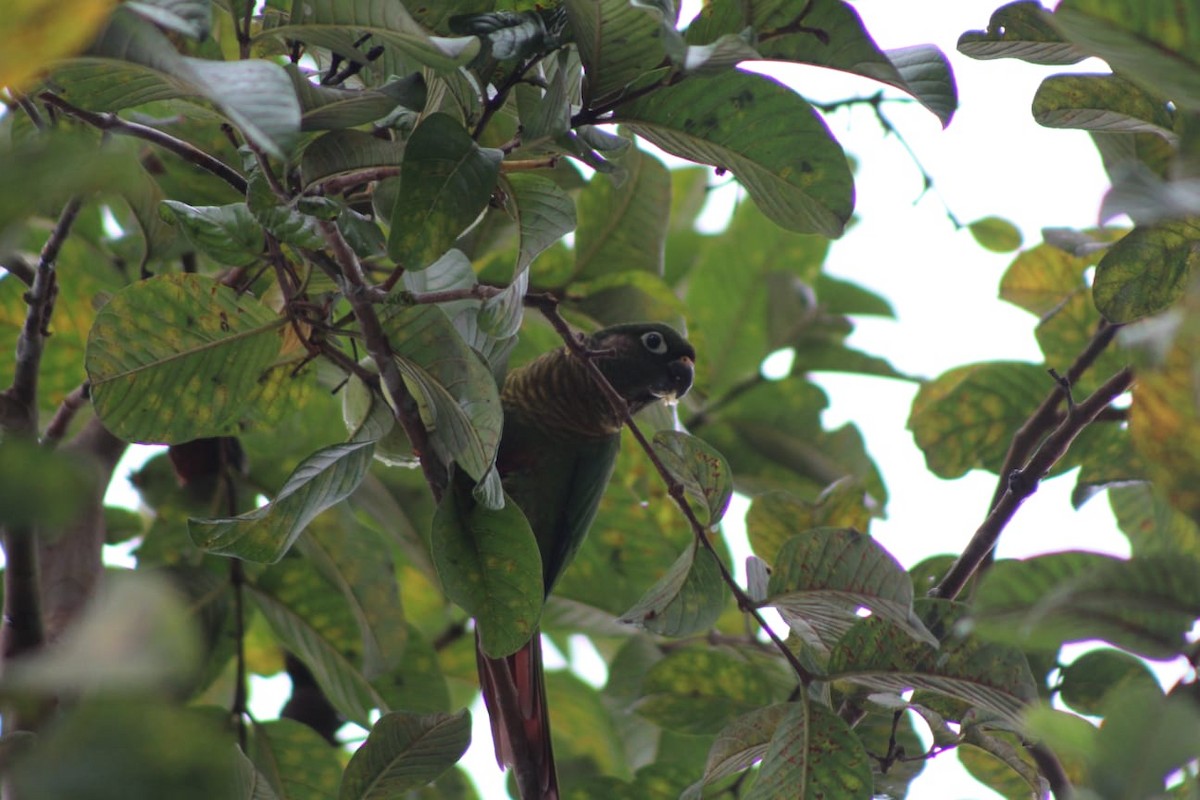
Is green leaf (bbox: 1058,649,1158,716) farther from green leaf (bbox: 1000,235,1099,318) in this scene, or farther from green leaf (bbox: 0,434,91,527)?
green leaf (bbox: 0,434,91,527)

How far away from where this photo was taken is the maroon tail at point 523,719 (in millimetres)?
1587

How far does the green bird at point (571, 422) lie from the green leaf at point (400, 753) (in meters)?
0.91

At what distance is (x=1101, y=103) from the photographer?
4.59 ft

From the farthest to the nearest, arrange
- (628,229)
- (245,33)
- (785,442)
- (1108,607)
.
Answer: (785,442)
(628,229)
(245,33)
(1108,607)

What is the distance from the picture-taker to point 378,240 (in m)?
1.29

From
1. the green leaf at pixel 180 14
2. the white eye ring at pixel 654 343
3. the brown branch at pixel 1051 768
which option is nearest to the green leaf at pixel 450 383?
the green leaf at pixel 180 14

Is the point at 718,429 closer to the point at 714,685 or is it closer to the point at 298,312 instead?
the point at 714,685

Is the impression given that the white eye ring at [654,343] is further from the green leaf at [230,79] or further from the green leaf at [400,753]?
the green leaf at [230,79]

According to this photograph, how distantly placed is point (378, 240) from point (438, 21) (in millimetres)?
271

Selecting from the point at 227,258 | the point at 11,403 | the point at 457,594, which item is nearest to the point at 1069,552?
the point at 457,594

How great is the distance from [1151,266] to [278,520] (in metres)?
1.16

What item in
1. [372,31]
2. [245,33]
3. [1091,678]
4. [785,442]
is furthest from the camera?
[785,442]

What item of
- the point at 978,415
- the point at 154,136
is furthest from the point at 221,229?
the point at 978,415

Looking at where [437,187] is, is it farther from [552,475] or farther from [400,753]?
[552,475]
